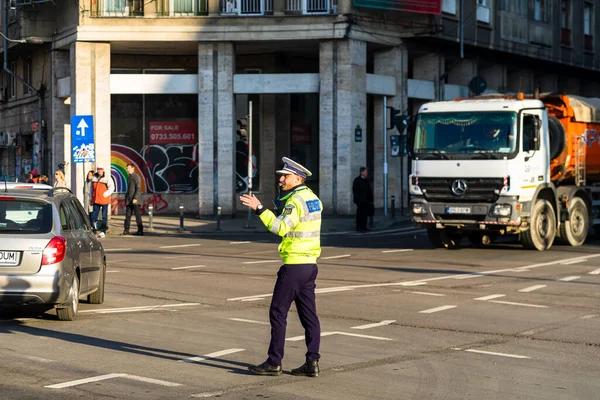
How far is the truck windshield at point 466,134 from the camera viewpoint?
22359mm

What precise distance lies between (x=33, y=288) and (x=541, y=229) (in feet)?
46.3

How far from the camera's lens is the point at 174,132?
130 ft

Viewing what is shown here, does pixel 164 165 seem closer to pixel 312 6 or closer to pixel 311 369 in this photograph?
pixel 312 6

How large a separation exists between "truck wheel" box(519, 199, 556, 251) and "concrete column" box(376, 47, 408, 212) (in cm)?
1634

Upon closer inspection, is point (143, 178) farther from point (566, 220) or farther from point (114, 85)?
point (566, 220)

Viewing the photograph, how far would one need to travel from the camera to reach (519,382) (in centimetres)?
905

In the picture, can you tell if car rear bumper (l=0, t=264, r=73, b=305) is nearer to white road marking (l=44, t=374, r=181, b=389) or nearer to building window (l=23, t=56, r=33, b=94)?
white road marking (l=44, t=374, r=181, b=389)

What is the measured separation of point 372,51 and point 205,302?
27.7 meters

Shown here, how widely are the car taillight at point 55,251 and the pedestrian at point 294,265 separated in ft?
11.4

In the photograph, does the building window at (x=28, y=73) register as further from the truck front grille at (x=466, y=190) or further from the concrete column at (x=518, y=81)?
the truck front grille at (x=466, y=190)

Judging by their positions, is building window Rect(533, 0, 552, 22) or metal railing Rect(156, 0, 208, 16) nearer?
metal railing Rect(156, 0, 208, 16)

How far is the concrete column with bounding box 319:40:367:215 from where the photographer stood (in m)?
37.7

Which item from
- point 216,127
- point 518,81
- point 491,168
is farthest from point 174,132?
point 491,168

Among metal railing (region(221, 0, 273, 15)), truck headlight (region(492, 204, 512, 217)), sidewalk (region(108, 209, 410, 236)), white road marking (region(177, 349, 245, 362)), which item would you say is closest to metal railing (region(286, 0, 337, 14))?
metal railing (region(221, 0, 273, 15))
